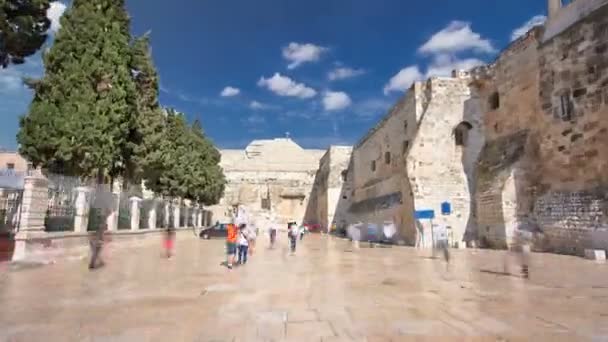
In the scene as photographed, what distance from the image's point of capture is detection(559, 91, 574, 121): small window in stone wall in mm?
13320

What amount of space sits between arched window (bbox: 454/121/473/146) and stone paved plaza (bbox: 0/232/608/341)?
9878 millimetres

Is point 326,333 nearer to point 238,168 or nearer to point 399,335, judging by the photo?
point 399,335

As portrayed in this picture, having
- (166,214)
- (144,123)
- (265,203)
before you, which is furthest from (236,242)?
(265,203)

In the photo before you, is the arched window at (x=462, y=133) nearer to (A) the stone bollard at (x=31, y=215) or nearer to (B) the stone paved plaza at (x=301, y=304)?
(B) the stone paved plaza at (x=301, y=304)

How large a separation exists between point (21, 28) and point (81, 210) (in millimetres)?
5276

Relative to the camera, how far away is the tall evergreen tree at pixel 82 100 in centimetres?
1233

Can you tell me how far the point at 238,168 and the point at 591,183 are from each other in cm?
3932

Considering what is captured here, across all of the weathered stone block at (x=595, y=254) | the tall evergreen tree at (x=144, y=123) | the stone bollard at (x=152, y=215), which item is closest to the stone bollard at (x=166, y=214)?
the stone bollard at (x=152, y=215)

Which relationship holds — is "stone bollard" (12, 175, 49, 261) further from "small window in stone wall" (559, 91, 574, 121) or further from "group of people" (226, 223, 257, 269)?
"small window in stone wall" (559, 91, 574, 121)

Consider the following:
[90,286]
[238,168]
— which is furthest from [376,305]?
[238,168]

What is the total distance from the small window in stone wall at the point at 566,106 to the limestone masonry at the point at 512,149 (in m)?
0.03

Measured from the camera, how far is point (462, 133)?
61.3 ft

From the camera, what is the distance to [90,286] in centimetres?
706

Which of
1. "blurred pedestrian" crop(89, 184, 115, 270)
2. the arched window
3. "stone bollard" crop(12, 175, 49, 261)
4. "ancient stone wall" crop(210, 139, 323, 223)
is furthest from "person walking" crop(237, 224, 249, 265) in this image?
"ancient stone wall" crop(210, 139, 323, 223)
